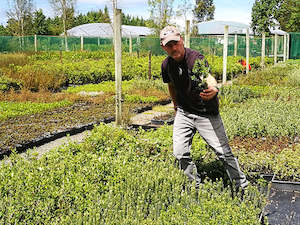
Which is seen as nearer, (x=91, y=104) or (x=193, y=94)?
(x=193, y=94)

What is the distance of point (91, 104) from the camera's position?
34.6ft

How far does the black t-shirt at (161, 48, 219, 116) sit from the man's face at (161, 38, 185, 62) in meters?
0.11

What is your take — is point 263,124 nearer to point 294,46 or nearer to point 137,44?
point 137,44

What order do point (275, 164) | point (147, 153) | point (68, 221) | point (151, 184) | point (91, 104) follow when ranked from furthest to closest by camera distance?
point (91, 104) → point (147, 153) → point (275, 164) → point (151, 184) → point (68, 221)

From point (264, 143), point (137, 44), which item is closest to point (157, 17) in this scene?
point (137, 44)

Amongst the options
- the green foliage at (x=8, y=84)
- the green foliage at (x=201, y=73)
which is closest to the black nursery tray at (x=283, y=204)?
the green foliage at (x=201, y=73)

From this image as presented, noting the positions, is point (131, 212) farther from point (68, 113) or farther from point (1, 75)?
point (1, 75)

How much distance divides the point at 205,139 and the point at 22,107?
6.81m

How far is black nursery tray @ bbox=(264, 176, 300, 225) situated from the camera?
3539 mm

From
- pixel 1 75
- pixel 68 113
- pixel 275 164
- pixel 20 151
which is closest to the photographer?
pixel 275 164

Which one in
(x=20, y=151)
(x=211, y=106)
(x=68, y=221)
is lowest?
(x=20, y=151)

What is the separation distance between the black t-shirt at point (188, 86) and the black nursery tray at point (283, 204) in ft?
3.71

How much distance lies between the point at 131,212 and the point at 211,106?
1299 millimetres

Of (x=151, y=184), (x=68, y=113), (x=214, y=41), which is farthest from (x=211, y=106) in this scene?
(x=214, y=41)
